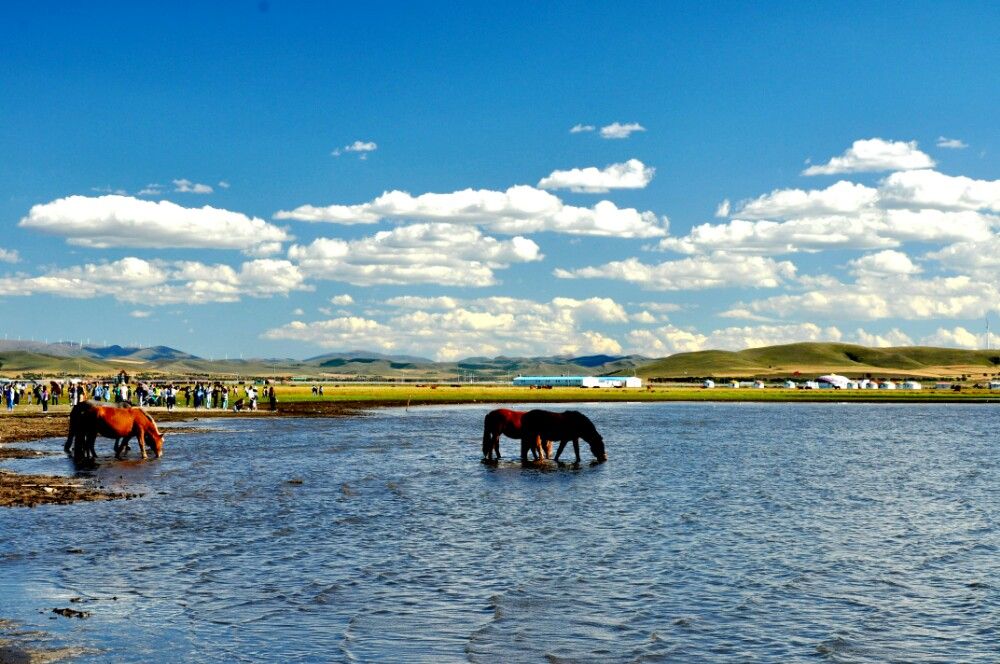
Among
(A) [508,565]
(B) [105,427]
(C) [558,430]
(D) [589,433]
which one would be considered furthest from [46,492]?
(D) [589,433]

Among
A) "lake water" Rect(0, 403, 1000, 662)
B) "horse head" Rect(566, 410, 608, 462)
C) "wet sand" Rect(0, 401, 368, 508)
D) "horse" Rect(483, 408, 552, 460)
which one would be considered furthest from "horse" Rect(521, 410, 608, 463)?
"wet sand" Rect(0, 401, 368, 508)

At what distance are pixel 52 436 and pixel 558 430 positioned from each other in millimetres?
29752

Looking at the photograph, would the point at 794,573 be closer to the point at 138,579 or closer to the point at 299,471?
the point at 138,579

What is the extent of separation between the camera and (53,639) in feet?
51.3

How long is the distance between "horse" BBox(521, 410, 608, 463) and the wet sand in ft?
67.2

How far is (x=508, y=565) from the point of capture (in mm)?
22797

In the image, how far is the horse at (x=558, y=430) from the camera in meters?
49.0

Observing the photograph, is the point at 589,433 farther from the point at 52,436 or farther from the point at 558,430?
the point at 52,436

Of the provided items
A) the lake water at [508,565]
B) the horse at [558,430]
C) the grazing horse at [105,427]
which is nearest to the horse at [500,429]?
the horse at [558,430]

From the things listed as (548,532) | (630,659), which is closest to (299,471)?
(548,532)

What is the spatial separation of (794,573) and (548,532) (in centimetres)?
737

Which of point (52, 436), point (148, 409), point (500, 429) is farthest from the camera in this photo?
point (148, 409)

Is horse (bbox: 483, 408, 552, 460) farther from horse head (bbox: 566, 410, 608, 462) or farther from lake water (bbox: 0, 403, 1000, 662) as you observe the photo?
lake water (bbox: 0, 403, 1000, 662)

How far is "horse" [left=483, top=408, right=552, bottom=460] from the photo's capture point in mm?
49906
